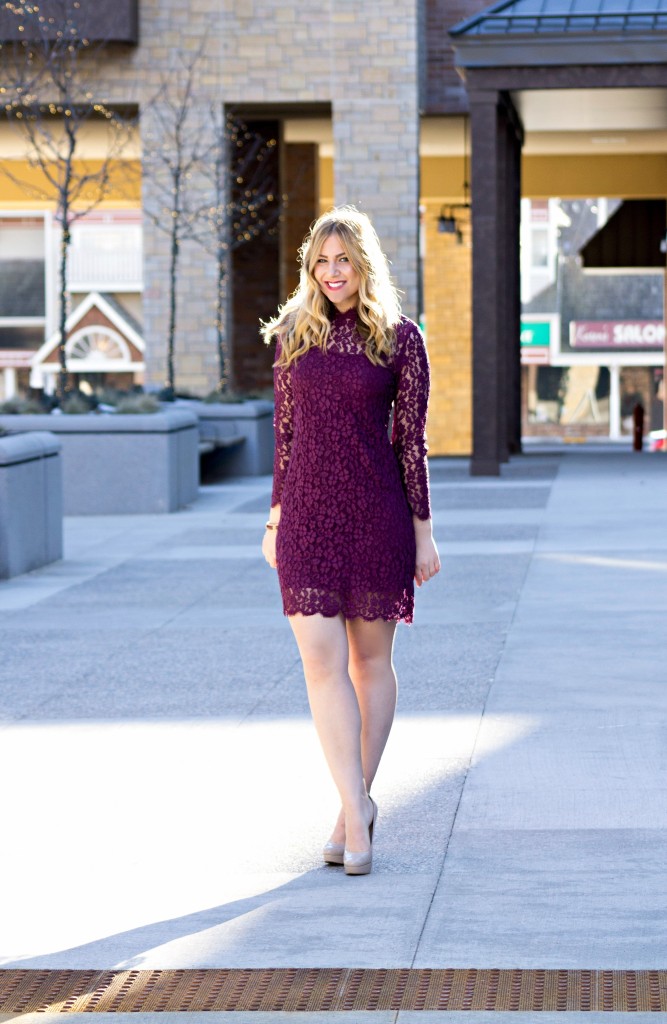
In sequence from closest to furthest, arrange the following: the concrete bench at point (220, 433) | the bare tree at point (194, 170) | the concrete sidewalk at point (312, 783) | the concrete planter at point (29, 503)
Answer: the concrete sidewalk at point (312, 783) < the concrete planter at point (29, 503) < the concrete bench at point (220, 433) < the bare tree at point (194, 170)

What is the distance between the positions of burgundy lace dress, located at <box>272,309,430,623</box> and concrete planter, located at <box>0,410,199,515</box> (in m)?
12.9

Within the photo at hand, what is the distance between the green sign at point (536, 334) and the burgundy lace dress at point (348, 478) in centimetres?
5602

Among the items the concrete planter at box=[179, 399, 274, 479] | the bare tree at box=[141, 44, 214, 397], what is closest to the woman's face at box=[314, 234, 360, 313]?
the concrete planter at box=[179, 399, 274, 479]

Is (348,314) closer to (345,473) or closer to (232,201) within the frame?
(345,473)

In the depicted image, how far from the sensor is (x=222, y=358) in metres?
26.7

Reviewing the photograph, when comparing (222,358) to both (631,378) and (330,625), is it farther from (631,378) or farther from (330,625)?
(631,378)

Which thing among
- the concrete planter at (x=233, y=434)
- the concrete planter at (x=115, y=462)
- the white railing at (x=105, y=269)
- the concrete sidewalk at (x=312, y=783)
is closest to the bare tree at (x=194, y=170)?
the concrete planter at (x=233, y=434)

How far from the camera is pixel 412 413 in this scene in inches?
216

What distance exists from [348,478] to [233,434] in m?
18.9

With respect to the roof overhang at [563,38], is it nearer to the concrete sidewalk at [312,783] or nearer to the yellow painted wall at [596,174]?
the concrete sidewalk at [312,783]

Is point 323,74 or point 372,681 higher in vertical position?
point 323,74

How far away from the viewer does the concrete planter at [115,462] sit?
18344 mm

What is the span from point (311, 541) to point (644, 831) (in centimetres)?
143

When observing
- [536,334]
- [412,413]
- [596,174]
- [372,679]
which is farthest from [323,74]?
[536,334]
